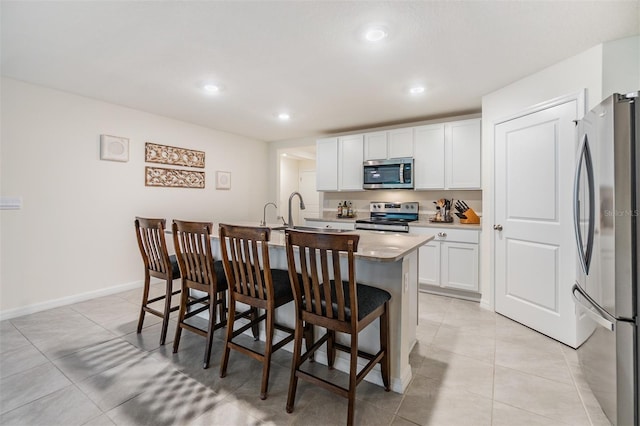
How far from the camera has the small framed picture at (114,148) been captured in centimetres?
359

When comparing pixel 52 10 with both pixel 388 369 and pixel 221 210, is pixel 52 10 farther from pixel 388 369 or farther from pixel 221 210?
Answer: pixel 221 210

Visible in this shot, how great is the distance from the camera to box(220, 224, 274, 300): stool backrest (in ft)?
5.80

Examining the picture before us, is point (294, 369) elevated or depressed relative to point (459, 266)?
depressed

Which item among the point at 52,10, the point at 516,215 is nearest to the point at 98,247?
the point at 52,10

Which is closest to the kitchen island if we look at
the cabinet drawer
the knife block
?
the cabinet drawer

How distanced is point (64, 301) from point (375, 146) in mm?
4345

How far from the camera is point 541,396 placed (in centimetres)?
182

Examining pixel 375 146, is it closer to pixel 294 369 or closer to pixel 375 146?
pixel 375 146

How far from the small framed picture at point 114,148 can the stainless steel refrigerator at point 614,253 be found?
15.0 ft

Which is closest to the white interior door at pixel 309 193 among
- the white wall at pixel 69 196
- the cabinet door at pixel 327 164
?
the cabinet door at pixel 327 164

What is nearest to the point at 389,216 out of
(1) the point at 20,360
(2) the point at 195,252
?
(2) the point at 195,252

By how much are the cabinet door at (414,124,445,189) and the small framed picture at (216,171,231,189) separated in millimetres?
3122

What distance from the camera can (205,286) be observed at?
225 centimetres

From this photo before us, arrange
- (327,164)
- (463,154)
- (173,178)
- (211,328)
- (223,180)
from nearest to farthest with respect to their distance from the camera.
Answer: (211,328), (463,154), (173,178), (327,164), (223,180)
